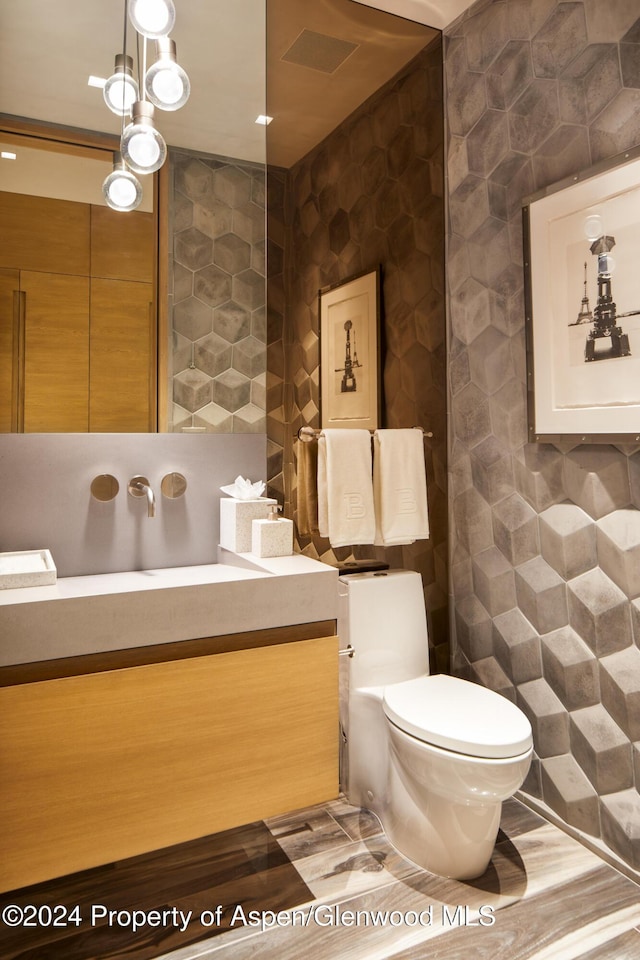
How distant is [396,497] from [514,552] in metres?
0.43

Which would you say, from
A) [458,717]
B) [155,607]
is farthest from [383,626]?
[155,607]

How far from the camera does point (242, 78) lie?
6.77 ft

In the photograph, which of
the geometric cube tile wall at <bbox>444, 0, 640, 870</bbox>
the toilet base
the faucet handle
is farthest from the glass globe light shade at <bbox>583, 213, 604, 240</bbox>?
the toilet base

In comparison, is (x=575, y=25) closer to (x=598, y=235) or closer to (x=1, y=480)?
(x=598, y=235)

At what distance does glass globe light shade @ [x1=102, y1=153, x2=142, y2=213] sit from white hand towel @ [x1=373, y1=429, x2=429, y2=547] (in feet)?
3.41

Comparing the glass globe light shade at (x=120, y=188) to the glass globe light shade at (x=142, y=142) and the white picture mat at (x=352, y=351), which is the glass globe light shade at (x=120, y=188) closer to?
the glass globe light shade at (x=142, y=142)

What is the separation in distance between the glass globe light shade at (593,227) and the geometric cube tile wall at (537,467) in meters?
0.17

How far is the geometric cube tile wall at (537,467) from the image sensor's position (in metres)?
1.77

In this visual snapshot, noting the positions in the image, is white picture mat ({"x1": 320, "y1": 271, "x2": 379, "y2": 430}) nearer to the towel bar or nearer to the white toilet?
the towel bar

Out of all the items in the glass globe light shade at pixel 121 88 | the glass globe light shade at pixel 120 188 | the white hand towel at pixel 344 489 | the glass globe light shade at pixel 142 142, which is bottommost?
the white hand towel at pixel 344 489

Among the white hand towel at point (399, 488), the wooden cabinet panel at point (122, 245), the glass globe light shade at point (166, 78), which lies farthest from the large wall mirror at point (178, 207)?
the white hand towel at point (399, 488)

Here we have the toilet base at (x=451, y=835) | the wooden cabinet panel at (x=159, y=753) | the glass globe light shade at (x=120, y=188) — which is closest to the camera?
the wooden cabinet panel at (x=159, y=753)

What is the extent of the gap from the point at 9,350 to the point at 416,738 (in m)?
1.51

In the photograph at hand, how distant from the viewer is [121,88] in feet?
6.04
